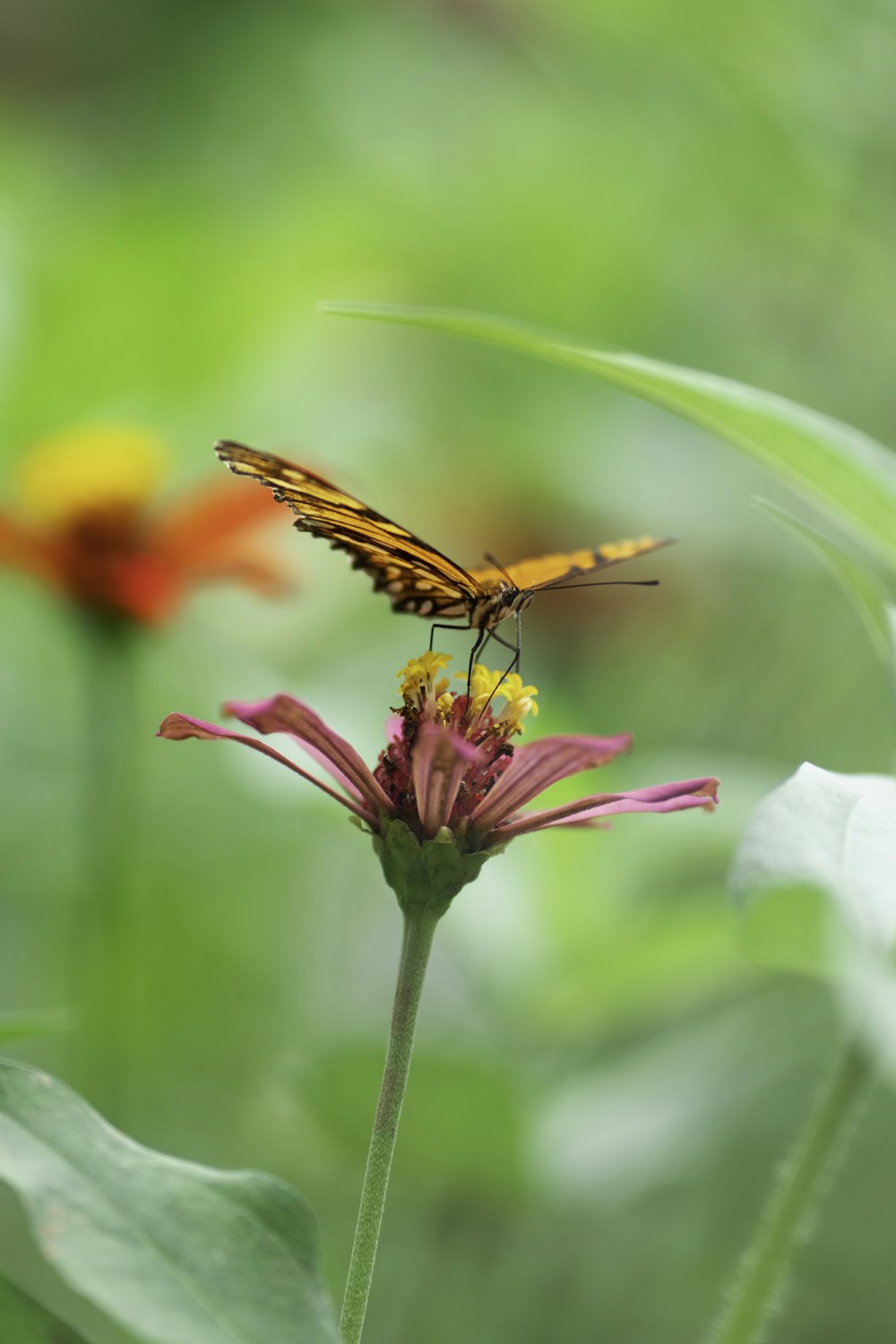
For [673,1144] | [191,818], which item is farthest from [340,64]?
[673,1144]

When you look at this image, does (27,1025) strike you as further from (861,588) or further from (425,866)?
(861,588)

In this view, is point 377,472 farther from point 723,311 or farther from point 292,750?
point 292,750

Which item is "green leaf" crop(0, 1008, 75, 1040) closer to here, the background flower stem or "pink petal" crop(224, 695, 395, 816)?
"pink petal" crop(224, 695, 395, 816)

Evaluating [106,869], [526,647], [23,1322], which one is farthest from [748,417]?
[526,647]

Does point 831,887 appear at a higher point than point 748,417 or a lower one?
lower

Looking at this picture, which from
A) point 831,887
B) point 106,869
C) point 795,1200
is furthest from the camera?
point 106,869

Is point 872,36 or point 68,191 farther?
point 68,191

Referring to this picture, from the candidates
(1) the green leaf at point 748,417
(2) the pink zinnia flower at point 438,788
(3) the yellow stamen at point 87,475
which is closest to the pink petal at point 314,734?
(2) the pink zinnia flower at point 438,788

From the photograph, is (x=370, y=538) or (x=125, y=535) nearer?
(x=370, y=538)
